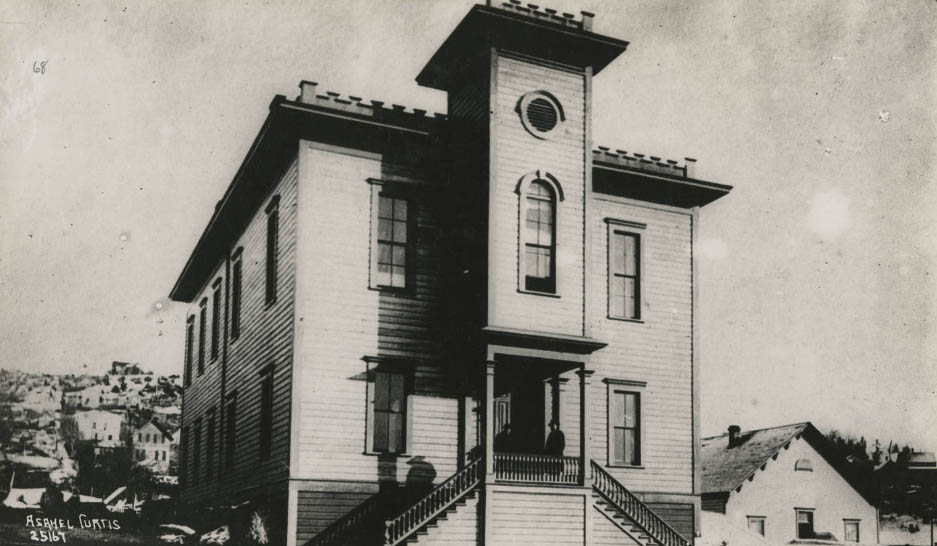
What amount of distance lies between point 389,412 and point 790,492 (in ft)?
94.8

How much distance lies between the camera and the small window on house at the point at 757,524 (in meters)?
44.9

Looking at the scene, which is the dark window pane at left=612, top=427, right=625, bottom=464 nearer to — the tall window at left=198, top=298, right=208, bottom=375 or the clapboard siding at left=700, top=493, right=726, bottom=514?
the tall window at left=198, top=298, right=208, bottom=375

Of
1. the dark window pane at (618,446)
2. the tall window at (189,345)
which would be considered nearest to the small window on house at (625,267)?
the dark window pane at (618,446)

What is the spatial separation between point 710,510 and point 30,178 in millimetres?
33973

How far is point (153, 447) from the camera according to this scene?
114m

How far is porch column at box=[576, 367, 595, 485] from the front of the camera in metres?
22.9

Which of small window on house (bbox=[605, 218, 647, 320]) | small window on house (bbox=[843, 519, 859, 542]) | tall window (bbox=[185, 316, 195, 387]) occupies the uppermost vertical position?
small window on house (bbox=[605, 218, 647, 320])

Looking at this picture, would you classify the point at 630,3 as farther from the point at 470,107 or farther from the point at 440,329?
the point at 440,329

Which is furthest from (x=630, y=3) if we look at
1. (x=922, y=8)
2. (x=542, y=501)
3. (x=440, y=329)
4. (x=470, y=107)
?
(x=542, y=501)

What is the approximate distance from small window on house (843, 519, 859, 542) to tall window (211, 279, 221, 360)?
3052cm

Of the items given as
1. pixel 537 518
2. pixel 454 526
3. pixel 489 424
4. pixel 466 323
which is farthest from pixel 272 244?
pixel 537 518

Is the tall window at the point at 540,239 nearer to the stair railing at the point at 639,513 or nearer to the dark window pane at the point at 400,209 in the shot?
the dark window pane at the point at 400,209

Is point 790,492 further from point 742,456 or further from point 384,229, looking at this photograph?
point 384,229

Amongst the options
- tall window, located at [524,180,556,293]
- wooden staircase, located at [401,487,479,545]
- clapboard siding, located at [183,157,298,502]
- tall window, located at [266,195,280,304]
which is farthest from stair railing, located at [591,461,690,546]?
tall window, located at [266,195,280,304]
